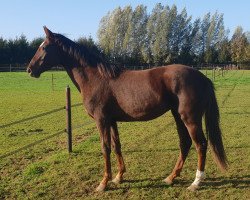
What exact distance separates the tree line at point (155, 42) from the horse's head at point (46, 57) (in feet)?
165

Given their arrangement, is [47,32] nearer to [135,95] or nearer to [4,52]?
[135,95]

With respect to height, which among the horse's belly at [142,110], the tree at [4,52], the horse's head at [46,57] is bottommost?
the horse's belly at [142,110]

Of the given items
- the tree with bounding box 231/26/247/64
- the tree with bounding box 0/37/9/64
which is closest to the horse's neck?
the tree with bounding box 0/37/9/64

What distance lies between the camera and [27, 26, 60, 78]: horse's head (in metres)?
5.55

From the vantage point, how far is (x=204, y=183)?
17.6ft

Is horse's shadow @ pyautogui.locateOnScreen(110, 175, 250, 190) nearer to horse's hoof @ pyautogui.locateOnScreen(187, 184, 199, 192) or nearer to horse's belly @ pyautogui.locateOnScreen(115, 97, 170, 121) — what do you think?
horse's hoof @ pyautogui.locateOnScreen(187, 184, 199, 192)

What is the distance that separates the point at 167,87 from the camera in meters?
5.12

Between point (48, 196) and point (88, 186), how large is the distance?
2.14 ft

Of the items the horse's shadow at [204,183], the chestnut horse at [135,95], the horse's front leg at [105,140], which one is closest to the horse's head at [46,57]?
the chestnut horse at [135,95]

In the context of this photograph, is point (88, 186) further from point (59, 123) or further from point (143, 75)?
point (59, 123)

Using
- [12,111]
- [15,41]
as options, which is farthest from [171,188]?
[15,41]

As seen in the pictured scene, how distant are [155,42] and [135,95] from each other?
56710 mm

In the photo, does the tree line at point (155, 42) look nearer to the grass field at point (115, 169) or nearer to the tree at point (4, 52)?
the tree at point (4, 52)

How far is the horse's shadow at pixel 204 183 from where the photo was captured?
524 cm
